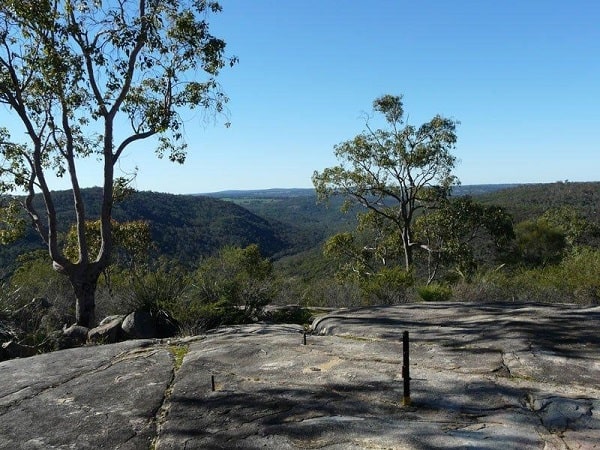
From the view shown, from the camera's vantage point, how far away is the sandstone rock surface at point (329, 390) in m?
3.66

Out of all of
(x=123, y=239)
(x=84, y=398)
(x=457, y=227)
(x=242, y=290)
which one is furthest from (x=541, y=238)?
(x=84, y=398)

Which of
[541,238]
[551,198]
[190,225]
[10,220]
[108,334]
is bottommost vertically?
[190,225]

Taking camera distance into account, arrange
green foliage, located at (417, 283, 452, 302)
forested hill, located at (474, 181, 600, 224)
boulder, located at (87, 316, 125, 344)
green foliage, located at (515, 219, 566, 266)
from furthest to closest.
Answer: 1. forested hill, located at (474, 181, 600, 224)
2. green foliage, located at (515, 219, 566, 266)
3. green foliage, located at (417, 283, 452, 302)
4. boulder, located at (87, 316, 125, 344)

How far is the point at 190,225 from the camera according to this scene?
4638 inches

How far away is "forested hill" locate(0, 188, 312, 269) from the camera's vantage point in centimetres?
7812

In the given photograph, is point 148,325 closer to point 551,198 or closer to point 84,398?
point 84,398

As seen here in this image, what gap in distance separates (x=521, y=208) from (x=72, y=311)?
238 feet

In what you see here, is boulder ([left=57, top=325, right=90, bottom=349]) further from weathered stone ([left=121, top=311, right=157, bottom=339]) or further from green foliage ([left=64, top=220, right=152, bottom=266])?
green foliage ([left=64, top=220, right=152, bottom=266])

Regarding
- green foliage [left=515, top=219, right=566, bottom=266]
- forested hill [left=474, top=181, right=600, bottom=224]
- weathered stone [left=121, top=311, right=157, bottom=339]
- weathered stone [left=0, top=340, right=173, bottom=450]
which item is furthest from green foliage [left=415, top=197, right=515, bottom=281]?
forested hill [left=474, top=181, right=600, bottom=224]

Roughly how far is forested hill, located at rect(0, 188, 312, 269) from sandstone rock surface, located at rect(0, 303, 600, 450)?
5462 cm

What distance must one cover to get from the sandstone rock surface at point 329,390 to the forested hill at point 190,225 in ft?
179

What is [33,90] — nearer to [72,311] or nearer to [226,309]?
[72,311]

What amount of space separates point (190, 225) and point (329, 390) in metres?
116

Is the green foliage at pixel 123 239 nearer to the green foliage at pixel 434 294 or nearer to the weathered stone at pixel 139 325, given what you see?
the weathered stone at pixel 139 325
